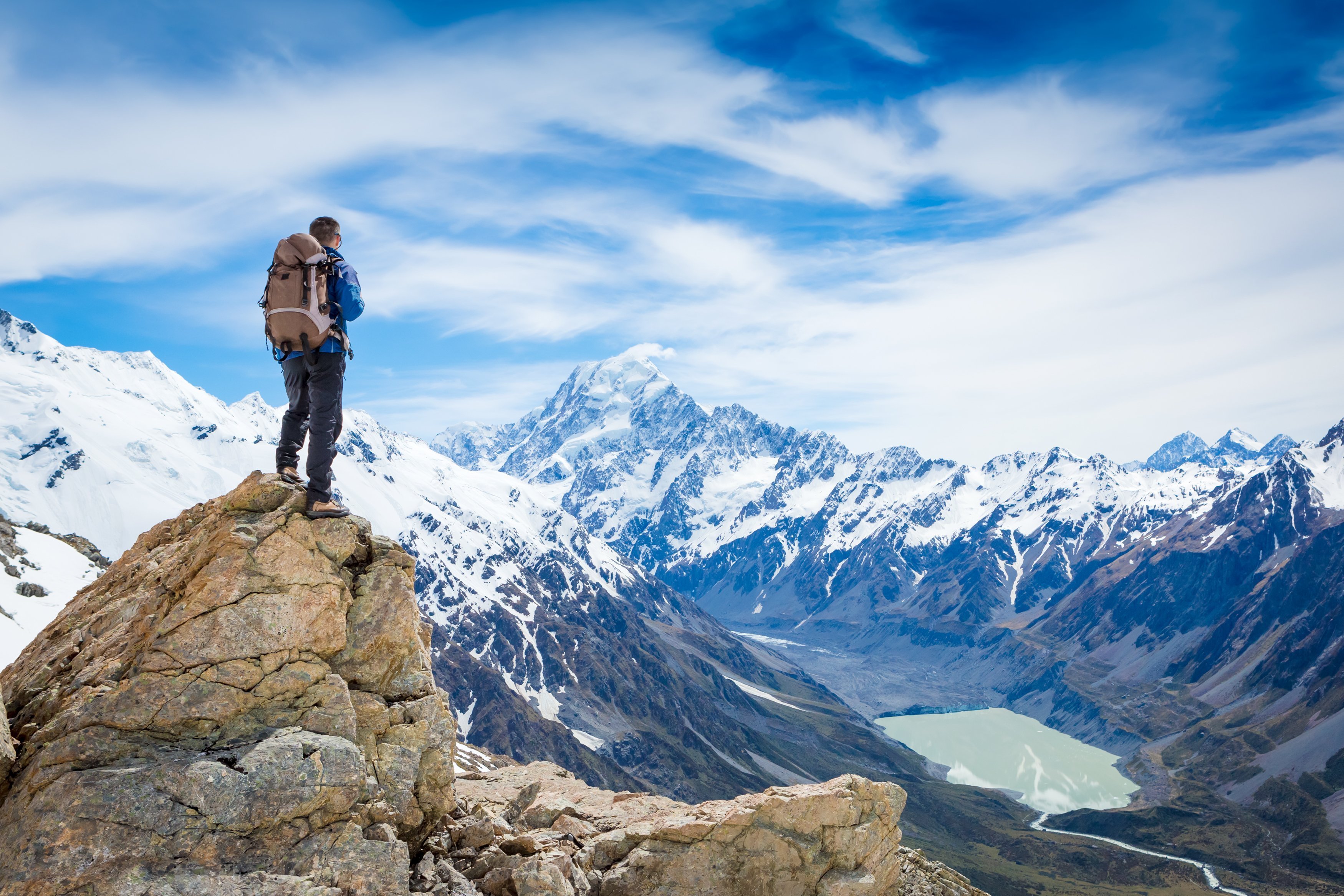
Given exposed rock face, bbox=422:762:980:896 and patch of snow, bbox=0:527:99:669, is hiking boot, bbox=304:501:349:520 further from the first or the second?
patch of snow, bbox=0:527:99:669

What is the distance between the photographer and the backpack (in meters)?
16.3

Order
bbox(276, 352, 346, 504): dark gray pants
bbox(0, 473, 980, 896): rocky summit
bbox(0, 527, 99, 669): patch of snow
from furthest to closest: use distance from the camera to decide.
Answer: bbox(0, 527, 99, 669): patch of snow < bbox(276, 352, 346, 504): dark gray pants < bbox(0, 473, 980, 896): rocky summit

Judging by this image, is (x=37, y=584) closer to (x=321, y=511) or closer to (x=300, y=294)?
(x=321, y=511)

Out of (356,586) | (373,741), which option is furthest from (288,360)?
(373,741)

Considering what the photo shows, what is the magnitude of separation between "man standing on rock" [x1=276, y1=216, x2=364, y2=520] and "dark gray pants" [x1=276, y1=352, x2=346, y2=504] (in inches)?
0.5

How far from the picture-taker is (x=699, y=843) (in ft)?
69.2

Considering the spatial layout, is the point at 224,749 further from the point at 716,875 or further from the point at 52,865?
the point at 716,875

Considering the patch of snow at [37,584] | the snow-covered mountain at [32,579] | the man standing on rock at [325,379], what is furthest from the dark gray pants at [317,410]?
the snow-covered mountain at [32,579]

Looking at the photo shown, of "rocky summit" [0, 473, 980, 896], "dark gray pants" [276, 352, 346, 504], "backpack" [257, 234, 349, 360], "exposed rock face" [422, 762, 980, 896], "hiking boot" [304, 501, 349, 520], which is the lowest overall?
"exposed rock face" [422, 762, 980, 896]

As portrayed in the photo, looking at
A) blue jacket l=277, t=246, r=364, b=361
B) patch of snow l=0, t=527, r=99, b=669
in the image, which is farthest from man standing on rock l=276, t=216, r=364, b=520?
patch of snow l=0, t=527, r=99, b=669

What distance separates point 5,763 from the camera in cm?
1398

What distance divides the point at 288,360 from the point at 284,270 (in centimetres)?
206

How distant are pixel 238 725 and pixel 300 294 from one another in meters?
8.26

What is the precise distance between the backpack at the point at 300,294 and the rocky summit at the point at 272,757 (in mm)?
3293
